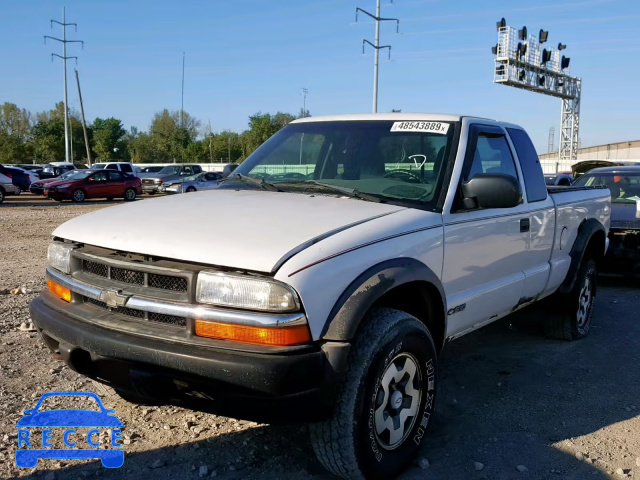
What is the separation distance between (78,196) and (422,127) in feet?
78.2

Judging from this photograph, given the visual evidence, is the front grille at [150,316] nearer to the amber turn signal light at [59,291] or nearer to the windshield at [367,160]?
the amber turn signal light at [59,291]

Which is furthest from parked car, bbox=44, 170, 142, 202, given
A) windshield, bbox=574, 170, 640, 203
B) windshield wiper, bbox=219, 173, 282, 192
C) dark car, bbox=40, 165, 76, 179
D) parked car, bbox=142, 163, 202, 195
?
windshield wiper, bbox=219, 173, 282, 192

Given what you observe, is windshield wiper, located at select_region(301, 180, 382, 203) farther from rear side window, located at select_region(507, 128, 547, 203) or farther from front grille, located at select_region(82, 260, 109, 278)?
rear side window, located at select_region(507, 128, 547, 203)

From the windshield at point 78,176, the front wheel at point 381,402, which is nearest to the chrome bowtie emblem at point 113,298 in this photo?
the front wheel at point 381,402

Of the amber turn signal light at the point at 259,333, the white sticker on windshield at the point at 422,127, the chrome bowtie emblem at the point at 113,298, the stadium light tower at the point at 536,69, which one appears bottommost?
the amber turn signal light at the point at 259,333

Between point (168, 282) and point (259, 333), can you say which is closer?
point (259, 333)

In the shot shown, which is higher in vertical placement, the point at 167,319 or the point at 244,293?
the point at 244,293

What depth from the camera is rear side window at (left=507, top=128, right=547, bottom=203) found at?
4637 millimetres

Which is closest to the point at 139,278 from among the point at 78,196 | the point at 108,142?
the point at 78,196

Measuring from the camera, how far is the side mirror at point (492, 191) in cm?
349

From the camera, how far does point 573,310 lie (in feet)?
18.1

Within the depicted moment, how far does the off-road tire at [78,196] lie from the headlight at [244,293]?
24.4m

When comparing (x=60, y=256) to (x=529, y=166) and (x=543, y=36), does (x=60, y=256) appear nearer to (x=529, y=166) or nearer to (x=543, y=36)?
(x=529, y=166)

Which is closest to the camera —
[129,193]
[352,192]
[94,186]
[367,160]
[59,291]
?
[59,291]
